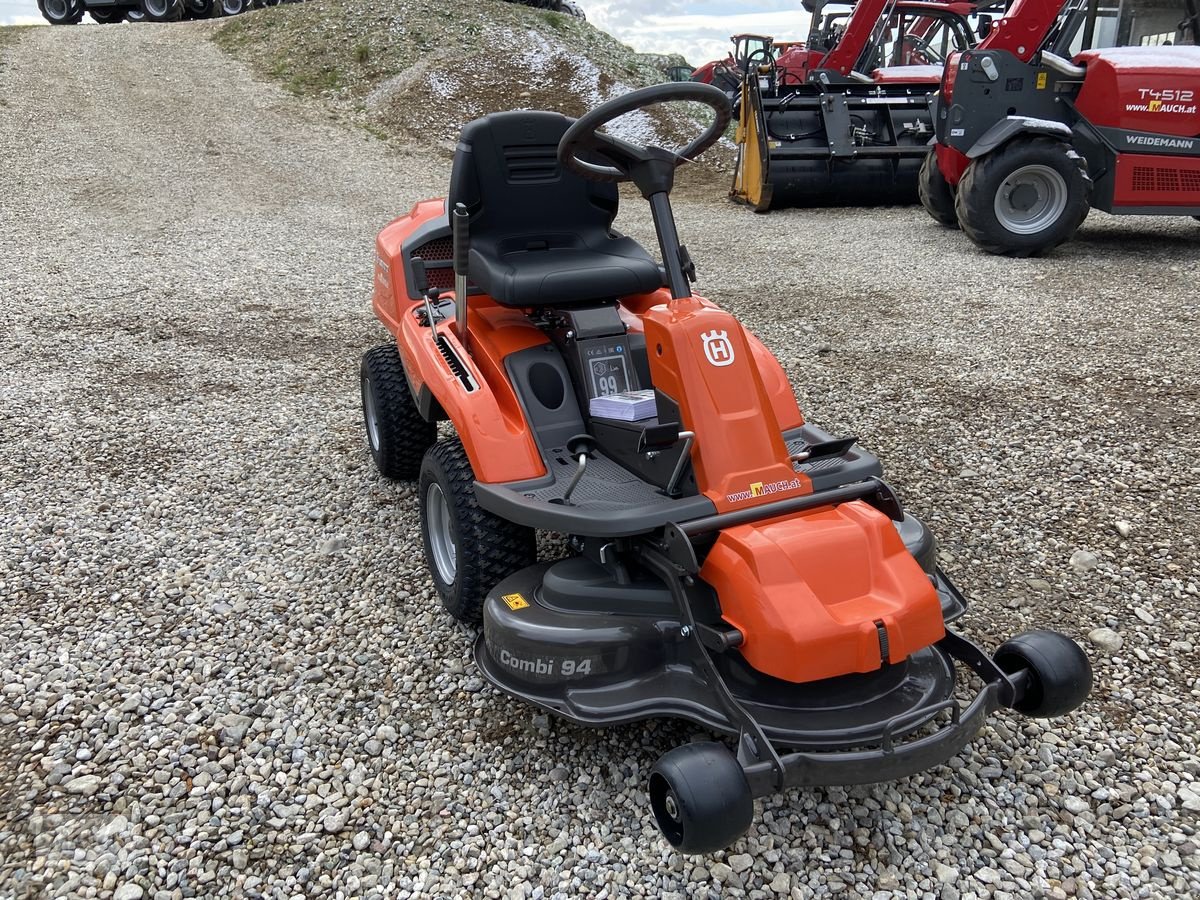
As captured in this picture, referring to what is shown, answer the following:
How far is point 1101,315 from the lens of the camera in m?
5.64

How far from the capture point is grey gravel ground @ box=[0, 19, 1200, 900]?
77.5 inches

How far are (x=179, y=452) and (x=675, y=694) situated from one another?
293cm

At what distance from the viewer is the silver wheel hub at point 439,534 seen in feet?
9.28

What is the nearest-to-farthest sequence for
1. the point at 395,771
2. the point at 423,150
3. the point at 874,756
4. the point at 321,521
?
the point at 874,756, the point at 395,771, the point at 321,521, the point at 423,150

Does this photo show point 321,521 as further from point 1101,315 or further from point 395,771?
point 1101,315

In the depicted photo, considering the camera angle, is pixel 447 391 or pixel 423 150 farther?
Result: pixel 423 150

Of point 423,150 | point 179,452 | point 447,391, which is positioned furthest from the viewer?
point 423,150

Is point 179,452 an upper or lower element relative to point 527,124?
lower

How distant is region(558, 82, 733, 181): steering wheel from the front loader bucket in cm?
704

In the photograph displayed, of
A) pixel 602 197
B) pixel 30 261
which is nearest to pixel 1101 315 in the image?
pixel 602 197

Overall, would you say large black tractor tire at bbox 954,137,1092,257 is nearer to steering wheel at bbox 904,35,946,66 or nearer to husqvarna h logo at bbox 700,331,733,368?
husqvarna h logo at bbox 700,331,733,368

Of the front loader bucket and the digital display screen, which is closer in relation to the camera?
the digital display screen

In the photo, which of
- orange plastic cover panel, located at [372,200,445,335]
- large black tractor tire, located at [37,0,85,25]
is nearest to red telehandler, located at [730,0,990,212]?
orange plastic cover panel, located at [372,200,445,335]

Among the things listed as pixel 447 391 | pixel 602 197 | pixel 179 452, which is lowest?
pixel 179 452
